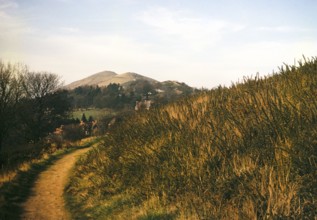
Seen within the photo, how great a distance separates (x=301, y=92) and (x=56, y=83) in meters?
45.5

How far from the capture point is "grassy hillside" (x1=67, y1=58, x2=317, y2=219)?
466 cm

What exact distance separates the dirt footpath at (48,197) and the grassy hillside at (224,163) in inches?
18.1

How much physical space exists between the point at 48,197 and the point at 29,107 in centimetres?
2773

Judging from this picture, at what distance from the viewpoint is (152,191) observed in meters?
7.46

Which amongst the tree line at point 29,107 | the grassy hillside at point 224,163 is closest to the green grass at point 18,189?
the grassy hillside at point 224,163

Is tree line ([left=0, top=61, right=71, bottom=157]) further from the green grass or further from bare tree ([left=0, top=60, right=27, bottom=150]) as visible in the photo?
the green grass

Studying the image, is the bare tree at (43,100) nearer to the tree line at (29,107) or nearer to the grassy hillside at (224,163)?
the tree line at (29,107)

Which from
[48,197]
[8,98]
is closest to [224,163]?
[48,197]

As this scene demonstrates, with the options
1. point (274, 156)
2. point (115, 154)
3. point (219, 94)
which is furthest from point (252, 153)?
point (115, 154)

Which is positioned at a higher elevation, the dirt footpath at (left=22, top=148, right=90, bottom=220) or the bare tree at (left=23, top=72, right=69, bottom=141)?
the bare tree at (left=23, top=72, right=69, bottom=141)

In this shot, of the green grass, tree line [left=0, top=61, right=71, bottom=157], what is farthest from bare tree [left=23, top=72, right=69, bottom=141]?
the green grass

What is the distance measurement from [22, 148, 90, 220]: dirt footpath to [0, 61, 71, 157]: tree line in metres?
16.3

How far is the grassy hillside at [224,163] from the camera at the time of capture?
466cm

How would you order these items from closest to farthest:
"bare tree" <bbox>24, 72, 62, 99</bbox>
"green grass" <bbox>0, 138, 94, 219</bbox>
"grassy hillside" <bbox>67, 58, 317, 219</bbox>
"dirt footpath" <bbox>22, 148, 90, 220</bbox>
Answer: "grassy hillside" <bbox>67, 58, 317, 219</bbox>, "dirt footpath" <bbox>22, 148, 90, 220</bbox>, "green grass" <bbox>0, 138, 94, 219</bbox>, "bare tree" <bbox>24, 72, 62, 99</bbox>
